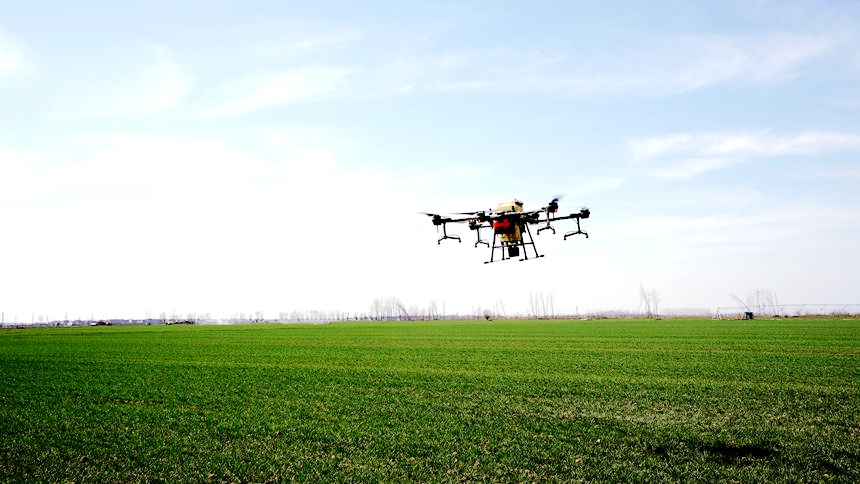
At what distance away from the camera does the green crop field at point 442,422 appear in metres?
11.8

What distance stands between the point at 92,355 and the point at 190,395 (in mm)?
24499

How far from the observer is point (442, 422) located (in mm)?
15844

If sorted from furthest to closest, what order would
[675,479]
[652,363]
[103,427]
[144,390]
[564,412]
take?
[652,363] < [144,390] < [564,412] < [103,427] < [675,479]

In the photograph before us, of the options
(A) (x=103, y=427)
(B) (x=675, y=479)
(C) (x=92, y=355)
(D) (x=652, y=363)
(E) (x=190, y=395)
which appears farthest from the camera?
(C) (x=92, y=355)

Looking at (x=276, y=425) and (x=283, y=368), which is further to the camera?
(x=283, y=368)

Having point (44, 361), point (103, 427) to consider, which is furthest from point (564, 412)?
point (44, 361)

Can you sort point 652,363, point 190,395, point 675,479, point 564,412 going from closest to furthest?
point 675,479 → point 564,412 → point 190,395 → point 652,363

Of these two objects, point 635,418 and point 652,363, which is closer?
point 635,418

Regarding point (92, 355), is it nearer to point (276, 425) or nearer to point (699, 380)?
point (276, 425)

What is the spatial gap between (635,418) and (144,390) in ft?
62.2

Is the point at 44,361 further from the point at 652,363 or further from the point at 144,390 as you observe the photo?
the point at 652,363

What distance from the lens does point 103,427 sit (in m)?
15.8

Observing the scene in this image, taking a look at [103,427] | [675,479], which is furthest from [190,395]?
[675,479]

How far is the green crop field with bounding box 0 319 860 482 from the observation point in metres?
11.8
